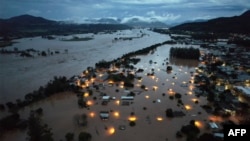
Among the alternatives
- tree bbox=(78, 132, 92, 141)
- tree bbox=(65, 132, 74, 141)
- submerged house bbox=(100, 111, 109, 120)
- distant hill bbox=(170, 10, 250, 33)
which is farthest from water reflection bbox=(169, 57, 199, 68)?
distant hill bbox=(170, 10, 250, 33)

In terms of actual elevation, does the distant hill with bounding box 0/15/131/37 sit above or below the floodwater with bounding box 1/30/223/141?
above

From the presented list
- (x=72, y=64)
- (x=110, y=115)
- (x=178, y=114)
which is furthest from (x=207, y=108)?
(x=72, y=64)

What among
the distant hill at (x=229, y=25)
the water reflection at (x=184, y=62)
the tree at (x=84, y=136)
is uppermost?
the distant hill at (x=229, y=25)

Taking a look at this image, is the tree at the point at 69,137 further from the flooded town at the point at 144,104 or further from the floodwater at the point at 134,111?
the flooded town at the point at 144,104

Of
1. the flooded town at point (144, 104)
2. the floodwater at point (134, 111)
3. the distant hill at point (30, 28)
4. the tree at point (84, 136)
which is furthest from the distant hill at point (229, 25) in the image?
the tree at point (84, 136)

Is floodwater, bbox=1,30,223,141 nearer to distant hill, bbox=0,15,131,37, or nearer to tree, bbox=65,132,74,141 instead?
tree, bbox=65,132,74,141

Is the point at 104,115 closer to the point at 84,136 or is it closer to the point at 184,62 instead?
the point at 84,136

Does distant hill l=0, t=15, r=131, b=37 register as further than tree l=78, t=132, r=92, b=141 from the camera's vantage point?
Yes

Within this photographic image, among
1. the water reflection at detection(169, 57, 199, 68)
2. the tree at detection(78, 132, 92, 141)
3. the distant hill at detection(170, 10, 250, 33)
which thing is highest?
the distant hill at detection(170, 10, 250, 33)

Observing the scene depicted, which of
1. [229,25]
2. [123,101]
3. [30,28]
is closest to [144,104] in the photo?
[123,101]

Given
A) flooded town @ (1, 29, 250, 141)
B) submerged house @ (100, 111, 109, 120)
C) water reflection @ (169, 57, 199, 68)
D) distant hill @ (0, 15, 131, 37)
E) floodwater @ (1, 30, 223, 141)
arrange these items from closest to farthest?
1. floodwater @ (1, 30, 223, 141)
2. flooded town @ (1, 29, 250, 141)
3. submerged house @ (100, 111, 109, 120)
4. water reflection @ (169, 57, 199, 68)
5. distant hill @ (0, 15, 131, 37)

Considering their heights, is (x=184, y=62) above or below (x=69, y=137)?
above
